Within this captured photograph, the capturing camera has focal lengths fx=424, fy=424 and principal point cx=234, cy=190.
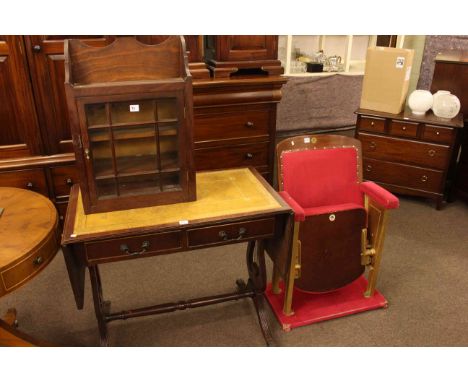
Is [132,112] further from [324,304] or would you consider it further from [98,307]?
[324,304]

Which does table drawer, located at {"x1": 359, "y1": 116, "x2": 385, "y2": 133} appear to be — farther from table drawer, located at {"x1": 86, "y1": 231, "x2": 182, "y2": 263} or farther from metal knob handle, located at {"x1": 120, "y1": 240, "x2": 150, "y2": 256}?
metal knob handle, located at {"x1": 120, "y1": 240, "x2": 150, "y2": 256}

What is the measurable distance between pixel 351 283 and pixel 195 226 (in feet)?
4.09

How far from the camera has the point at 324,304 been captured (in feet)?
8.29

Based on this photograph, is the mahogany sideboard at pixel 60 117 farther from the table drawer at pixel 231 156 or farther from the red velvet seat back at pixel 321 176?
the red velvet seat back at pixel 321 176

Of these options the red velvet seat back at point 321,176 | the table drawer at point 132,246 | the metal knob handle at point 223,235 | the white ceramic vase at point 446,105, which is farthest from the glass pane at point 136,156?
the white ceramic vase at point 446,105

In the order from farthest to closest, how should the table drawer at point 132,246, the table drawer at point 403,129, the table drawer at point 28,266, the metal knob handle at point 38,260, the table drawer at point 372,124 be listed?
the table drawer at point 372,124
the table drawer at point 403,129
the table drawer at point 132,246
the metal knob handle at point 38,260
the table drawer at point 28,266

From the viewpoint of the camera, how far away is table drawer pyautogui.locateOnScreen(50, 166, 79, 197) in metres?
2.84

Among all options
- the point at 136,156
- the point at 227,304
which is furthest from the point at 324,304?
the point at 136,156

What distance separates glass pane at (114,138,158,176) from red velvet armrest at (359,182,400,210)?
119 centimetres

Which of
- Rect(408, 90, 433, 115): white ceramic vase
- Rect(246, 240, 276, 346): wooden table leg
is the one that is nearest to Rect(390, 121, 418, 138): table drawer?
Rect(408, 90, 433, 115): white ceramic vase

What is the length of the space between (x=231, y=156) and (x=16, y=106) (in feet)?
4.93

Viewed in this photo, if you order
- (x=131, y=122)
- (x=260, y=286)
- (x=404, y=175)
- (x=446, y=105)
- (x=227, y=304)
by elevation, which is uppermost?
(x=131, y=122)

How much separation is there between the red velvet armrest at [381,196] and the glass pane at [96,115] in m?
1.44

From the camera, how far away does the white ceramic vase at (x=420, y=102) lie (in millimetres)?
3529
